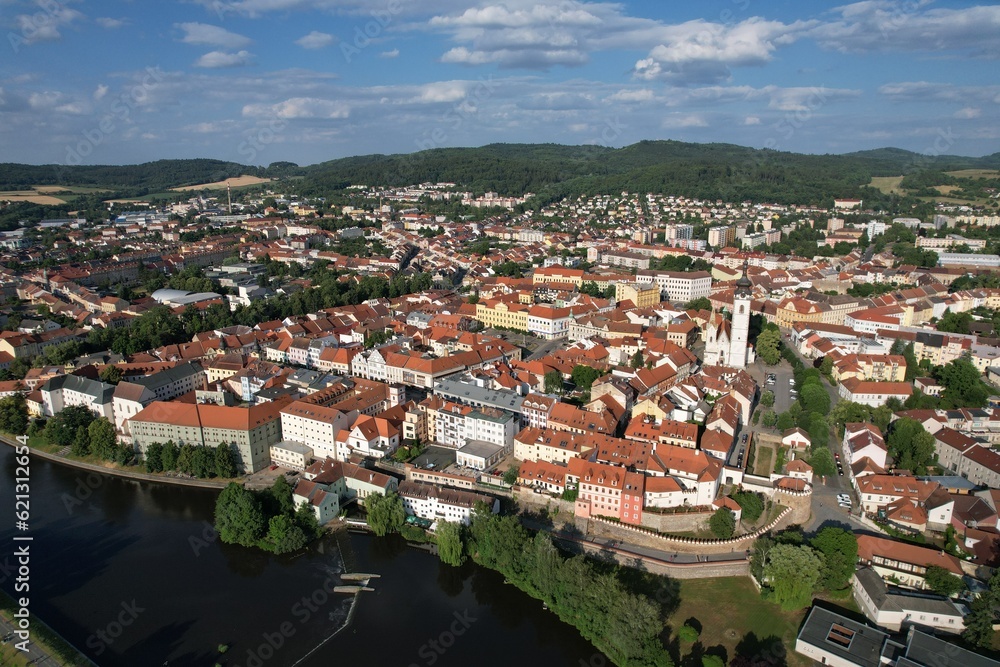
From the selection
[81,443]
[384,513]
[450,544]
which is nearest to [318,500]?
[384,513]

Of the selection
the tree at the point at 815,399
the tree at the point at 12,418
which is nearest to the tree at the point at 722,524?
the tree at the point at 815,399

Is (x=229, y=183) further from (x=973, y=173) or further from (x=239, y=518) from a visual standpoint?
(x=973, y=173)

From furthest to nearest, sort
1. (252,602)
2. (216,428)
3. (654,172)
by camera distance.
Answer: (654,172), (216,428), (252,602)

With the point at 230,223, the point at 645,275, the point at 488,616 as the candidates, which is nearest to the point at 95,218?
the point at 230,223

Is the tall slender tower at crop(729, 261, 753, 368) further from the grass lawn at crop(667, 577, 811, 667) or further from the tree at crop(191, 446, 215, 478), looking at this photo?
the tree at crop(191, 446, 215, 478)

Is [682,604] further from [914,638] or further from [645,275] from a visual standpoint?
[645,275]

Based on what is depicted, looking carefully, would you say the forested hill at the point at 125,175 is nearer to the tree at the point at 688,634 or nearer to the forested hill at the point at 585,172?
the forested hill at the point at 585,172

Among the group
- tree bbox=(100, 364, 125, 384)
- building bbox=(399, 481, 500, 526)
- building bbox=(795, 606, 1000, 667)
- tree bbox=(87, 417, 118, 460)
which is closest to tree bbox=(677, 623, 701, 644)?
building bbox=(795, 606, 1000, 667)
